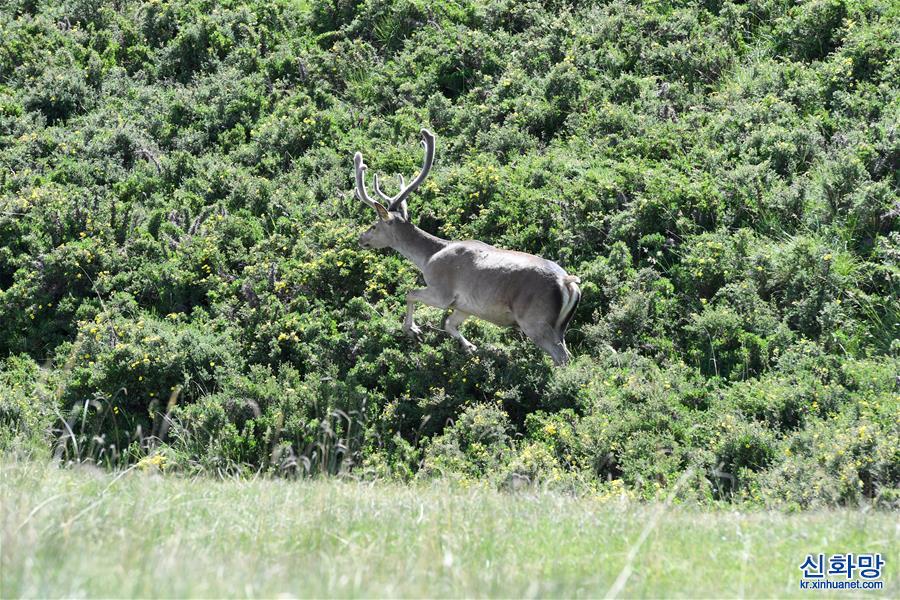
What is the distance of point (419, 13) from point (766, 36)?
21.2 feet

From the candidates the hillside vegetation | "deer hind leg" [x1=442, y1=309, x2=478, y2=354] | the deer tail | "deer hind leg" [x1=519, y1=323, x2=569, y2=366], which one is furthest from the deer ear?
the deer tail

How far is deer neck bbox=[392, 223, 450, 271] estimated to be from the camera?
13266 millimetres

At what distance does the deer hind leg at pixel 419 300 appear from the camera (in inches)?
503

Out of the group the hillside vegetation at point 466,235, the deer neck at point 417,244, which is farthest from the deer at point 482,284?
the hillside vegetation at point 466,235

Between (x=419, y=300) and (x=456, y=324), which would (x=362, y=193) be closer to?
(x=419, y=300)

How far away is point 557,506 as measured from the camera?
302 inches

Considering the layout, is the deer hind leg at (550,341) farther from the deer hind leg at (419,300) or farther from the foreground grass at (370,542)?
the foreground grass at (370,542)

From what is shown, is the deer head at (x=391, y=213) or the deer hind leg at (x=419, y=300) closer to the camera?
the deer hind leg at (x=419, y=300)

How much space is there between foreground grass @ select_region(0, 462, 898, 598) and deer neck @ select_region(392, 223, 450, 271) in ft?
18.4

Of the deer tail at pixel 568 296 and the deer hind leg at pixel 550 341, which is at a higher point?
the deer tail at pixel 568 296

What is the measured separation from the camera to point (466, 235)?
15023 mm

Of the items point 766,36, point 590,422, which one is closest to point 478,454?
point 590,422

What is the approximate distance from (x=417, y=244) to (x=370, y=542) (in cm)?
738

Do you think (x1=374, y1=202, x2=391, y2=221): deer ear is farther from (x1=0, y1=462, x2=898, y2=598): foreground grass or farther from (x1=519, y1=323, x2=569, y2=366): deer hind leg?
(x1=0, y1=462, x2=898, y2=598): foreground grass
